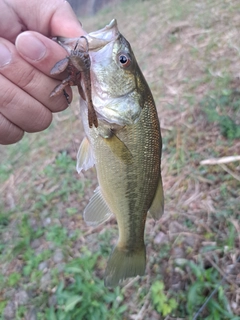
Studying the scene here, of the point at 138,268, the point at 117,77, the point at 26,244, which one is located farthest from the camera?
the point at 26,244

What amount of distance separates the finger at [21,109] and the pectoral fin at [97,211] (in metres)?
0.49

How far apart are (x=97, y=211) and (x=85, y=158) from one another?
33 cm

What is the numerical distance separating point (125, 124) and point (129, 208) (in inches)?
19.0

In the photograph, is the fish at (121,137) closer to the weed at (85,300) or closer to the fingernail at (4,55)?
the fingernail at (4,55)

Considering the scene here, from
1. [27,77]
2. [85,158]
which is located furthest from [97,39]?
[85,158]

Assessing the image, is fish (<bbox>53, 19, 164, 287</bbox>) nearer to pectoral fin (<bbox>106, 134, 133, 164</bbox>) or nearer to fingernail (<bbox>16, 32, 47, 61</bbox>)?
pectoral fin (<bbox>106, 134, 133, 164</bbox>)

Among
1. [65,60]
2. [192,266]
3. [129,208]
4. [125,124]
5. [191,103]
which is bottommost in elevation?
[191,103]

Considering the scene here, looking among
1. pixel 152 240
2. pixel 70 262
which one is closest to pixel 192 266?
pixel 152 240

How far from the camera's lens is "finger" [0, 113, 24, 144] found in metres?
1.71

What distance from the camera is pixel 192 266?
2678 millimetres

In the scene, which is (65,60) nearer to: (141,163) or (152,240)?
(141,163)

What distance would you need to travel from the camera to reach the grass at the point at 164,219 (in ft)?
8.71

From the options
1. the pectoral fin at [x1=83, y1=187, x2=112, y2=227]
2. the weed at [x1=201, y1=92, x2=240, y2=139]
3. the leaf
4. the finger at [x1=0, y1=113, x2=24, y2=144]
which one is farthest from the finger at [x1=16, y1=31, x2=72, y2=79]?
the weed at [x1=201, y1=92, x2=240, y2=139]

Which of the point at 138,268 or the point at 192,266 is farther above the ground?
the point at 138,268
